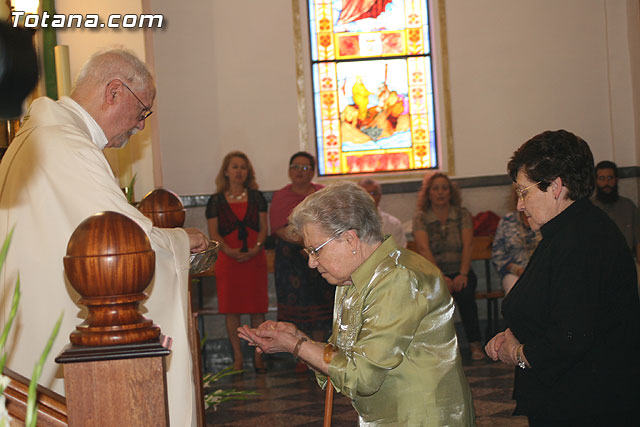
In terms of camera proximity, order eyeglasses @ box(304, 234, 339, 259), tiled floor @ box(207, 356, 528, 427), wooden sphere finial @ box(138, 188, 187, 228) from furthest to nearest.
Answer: tiled floor @ box(207, 356, 528, 427) → wooden sphere finial @ box(138, 188, 187, 228) → eyeglasses @ box(304, 234, 339, 259)

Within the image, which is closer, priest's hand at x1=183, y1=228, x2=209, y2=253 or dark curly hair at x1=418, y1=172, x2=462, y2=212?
priest's hand at x1=183, y1=228, x2=209, y2=253

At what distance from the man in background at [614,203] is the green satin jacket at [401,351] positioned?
6715 mm

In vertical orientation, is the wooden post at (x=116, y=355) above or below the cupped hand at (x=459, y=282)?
above

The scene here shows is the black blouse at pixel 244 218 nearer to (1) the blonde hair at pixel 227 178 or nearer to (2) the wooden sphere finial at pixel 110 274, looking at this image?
(1) the blonde hair at pixel 227 178

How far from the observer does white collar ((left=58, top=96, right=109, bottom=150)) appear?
3.10m

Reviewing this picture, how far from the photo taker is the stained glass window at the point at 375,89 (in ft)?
31.7

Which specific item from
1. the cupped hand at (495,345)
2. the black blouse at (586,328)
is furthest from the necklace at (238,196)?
the black blouse at (586,328)

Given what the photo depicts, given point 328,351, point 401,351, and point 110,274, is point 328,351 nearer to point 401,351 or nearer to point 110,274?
point 401,351

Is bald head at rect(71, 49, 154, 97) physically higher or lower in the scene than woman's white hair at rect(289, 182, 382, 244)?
higher

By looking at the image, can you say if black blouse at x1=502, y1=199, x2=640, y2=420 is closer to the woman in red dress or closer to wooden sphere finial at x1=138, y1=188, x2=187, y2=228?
wooden sphere finial at x1=138, y1=188, x2=187, y2=228

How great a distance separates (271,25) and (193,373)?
7.03 m

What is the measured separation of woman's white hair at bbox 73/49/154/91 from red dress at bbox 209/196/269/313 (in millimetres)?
4562

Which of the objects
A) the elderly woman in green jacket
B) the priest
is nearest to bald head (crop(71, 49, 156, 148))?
the priest

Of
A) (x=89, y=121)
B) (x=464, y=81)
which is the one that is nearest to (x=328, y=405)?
(x=89, y=121)
